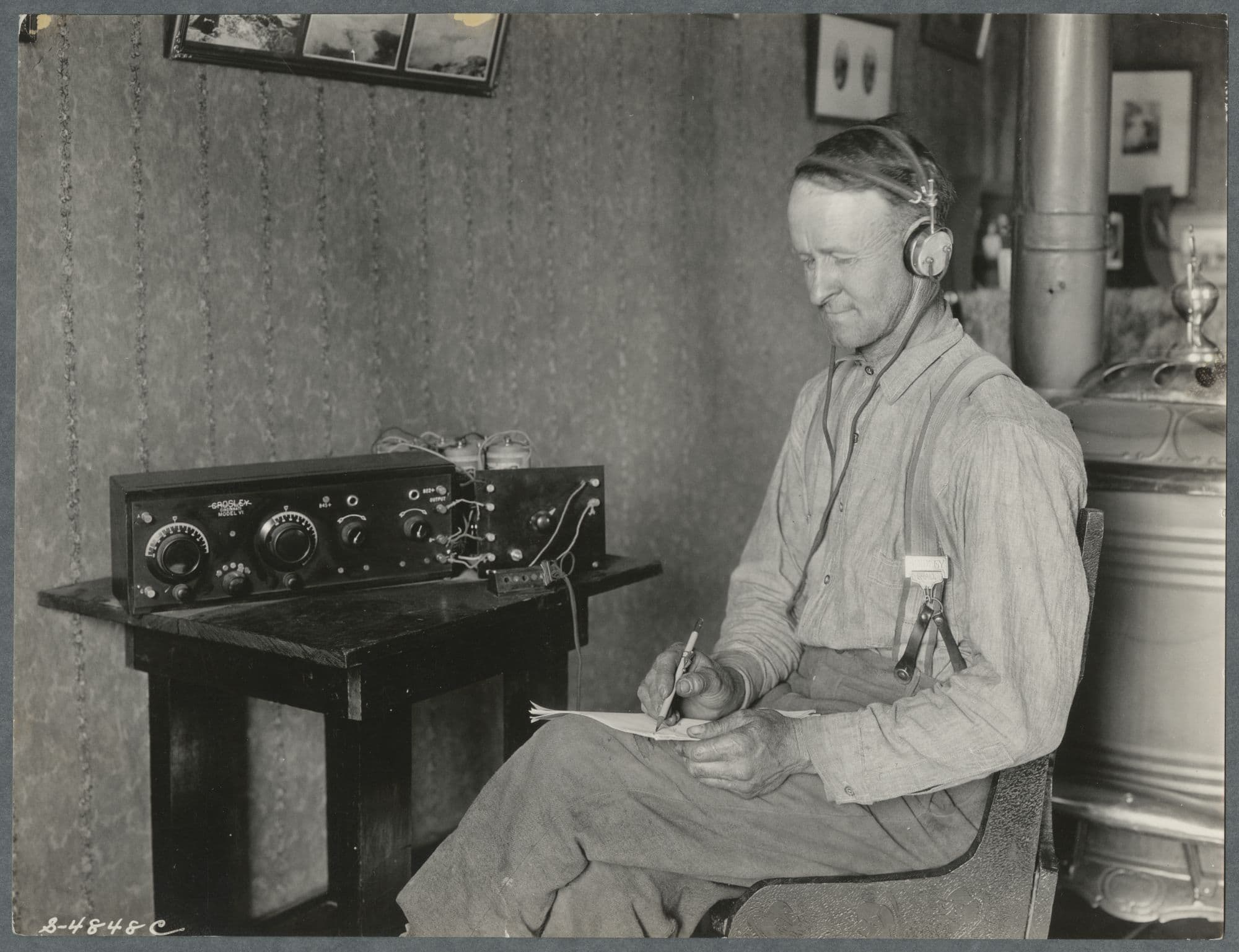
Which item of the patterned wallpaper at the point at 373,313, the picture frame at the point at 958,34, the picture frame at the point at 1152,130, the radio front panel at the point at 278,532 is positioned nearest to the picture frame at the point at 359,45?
the patterned wallpaper at the point at 373,313

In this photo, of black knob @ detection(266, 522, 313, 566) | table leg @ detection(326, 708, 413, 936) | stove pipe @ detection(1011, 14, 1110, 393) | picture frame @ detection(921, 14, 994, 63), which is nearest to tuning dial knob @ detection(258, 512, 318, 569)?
black knob @ detection(266, 522, 313, 566)

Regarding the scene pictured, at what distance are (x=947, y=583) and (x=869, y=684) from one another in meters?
0.22

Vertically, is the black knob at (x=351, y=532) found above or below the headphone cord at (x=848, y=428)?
below

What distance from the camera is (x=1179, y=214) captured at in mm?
4426

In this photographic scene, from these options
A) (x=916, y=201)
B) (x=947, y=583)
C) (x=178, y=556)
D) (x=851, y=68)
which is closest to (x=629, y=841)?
(x=947, y=583)

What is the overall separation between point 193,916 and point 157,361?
1.06 metres

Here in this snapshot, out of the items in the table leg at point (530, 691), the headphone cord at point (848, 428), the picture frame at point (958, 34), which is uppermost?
the picture frame at point (958, 34)

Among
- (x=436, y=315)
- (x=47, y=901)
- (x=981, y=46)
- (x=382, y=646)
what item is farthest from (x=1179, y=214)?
(x=47, y=901)

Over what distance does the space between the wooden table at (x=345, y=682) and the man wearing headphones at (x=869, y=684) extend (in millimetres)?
265

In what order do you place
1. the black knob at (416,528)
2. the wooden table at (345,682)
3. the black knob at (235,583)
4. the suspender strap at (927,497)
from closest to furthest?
the suspender strap at (927,497), the wooden table at (345,682), the black knob at (235,583), the black knob at (416,528)

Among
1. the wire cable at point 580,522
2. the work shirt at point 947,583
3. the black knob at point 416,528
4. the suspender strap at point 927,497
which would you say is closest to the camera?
the work shirt at point 947,583

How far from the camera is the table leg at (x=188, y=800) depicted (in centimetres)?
226

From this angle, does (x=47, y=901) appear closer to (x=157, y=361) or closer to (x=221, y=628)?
(x=221, y=628)

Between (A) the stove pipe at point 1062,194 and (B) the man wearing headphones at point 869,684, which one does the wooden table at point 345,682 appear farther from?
(A) the stove pipe at point 1062,194
